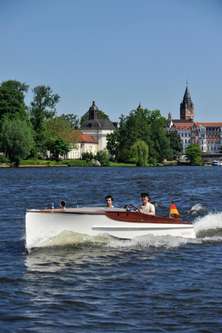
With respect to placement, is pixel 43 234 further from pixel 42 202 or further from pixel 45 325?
pixel 42 202

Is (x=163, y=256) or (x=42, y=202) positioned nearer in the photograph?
(x=163, y=256)

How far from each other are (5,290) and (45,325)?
346 centimetres

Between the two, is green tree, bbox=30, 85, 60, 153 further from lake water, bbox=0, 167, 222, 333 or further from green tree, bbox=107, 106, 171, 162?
lake water, bbox=0, 167, 222, 333

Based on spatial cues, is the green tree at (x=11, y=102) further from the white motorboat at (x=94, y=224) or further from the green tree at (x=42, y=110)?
the white motorboat at (x=94, y=224)

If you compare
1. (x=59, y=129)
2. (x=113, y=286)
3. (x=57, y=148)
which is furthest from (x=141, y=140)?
(x=113, y=286)

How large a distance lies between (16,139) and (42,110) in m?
32.6

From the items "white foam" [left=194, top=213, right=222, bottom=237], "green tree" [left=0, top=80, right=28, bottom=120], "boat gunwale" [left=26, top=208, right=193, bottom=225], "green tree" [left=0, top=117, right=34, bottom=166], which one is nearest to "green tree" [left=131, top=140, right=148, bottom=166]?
"green tree" [left=0, top=80, right=28, bottom=120]

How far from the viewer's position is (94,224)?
976 inches

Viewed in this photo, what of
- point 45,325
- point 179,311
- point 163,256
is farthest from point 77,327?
point 163,256

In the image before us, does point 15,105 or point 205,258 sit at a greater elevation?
point 15,105

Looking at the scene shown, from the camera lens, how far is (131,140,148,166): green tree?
166500 mm

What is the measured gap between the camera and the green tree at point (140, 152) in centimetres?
16650

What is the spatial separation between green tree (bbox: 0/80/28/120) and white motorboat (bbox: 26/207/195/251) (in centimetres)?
11166

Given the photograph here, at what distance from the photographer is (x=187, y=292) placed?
17.6 meters
